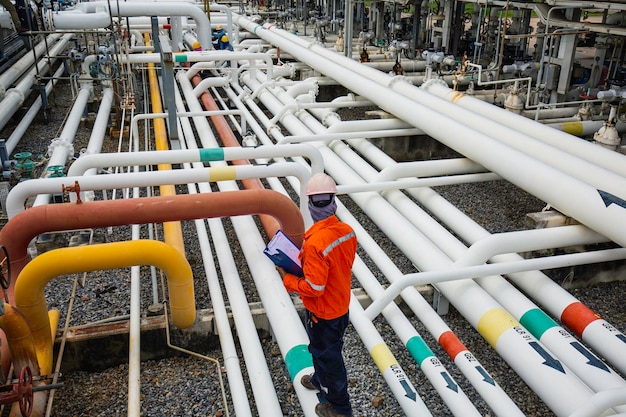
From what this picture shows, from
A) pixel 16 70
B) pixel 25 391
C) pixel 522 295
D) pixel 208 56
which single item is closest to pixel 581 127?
pixel 522 295

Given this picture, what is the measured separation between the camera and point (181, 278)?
10.7 ft

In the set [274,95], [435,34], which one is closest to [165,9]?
[274,95]

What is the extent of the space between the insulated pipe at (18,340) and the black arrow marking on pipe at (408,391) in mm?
1846

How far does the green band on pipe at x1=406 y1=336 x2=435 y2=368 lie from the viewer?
3.03 m

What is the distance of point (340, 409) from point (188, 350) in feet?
4.40

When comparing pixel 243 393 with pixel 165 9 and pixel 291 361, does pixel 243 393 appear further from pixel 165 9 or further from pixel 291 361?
pixel 165 9

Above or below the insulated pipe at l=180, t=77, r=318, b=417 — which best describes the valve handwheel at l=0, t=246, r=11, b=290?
above

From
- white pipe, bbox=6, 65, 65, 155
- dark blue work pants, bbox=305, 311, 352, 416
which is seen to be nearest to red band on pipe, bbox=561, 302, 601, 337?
dark blue work pants, bbox=305, 311, 352, 416

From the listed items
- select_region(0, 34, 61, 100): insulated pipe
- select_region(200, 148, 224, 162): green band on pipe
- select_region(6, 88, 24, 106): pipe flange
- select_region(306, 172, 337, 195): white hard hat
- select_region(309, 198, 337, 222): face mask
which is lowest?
select_region(6, 88, 24, 106): pipe flange

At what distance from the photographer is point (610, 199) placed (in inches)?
136

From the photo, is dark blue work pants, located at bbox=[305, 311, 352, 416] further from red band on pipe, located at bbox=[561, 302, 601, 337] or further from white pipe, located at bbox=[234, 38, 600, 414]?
red band on pipe, located at bbox=[561, 302, 601, 337]

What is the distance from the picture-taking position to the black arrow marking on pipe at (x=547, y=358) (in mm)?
2773

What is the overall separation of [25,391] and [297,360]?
1.32 metres

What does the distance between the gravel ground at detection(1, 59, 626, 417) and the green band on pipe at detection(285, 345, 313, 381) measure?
0.96ft
